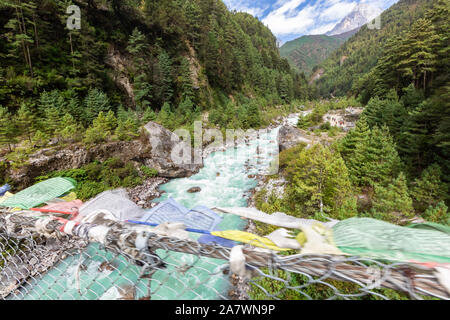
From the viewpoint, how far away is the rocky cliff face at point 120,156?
11.2 m

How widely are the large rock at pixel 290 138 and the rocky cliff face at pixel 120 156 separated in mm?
8551

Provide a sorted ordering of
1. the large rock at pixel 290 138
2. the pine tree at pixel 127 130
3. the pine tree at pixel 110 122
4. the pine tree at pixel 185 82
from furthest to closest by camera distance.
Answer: the pine tree at pixel 185 82, the large rock at pixel 290 138, the pine tree at pixel 127 130, the pine tree at pixel 110 122

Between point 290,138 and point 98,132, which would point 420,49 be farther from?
point 98,132

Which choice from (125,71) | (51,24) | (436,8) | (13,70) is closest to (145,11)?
(125,71)

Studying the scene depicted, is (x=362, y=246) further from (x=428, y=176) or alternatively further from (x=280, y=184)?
(x=280, y=184)

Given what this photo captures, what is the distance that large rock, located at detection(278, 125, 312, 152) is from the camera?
17.8 metres

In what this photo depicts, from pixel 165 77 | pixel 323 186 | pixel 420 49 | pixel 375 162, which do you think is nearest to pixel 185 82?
pixel 165 77

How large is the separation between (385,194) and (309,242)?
8.10 metres

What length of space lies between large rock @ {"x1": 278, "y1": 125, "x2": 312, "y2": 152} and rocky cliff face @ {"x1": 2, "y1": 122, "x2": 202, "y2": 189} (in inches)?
337

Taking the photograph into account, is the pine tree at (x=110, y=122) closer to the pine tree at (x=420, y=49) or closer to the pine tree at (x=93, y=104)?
the pine tree at (x=93, y=104)

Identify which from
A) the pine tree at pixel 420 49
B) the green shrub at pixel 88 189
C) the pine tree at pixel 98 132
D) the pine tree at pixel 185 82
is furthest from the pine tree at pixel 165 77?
the pine tree at pixel 420 49

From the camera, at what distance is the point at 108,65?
21.8 metres

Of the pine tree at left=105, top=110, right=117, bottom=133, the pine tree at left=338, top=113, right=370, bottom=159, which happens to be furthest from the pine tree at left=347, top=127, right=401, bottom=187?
the pine tree at left=105, top=110, right=117, bottom=133

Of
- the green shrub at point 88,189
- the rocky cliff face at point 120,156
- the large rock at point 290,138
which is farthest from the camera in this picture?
the large rock at point 290,138
